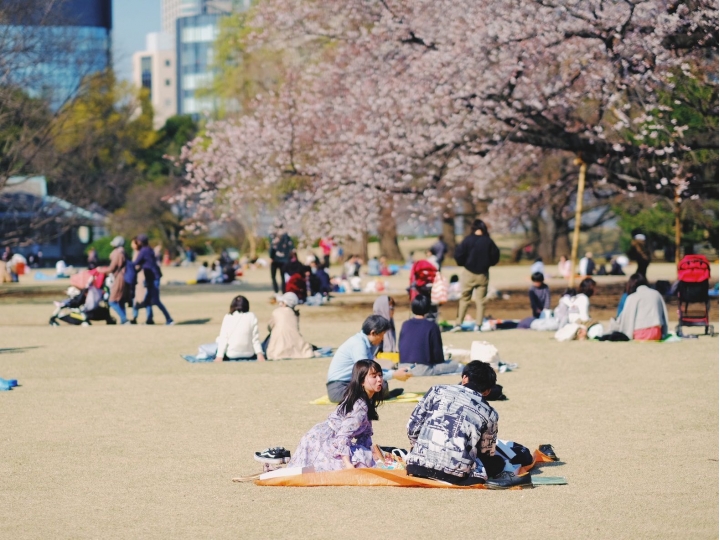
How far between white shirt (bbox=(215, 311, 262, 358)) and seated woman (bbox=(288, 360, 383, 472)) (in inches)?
269

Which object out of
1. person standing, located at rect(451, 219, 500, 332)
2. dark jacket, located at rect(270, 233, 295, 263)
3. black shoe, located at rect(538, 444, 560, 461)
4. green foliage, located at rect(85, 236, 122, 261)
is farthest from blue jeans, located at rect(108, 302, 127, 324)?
green foliage, located at rect(85, 236, 122, 261)

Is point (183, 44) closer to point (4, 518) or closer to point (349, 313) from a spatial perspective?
point (349, 313)

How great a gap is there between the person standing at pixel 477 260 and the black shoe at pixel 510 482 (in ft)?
36.3

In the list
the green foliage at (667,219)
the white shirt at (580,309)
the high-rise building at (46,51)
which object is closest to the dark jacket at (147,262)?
the white shirt at (580,309)

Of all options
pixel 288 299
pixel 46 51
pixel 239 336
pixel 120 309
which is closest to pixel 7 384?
pixel 239 336

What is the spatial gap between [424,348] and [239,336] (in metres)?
2.87

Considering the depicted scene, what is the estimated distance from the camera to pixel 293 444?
9234 mm

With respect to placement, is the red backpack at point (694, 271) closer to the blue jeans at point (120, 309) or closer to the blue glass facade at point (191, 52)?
the blue jeans at point (120, 309)

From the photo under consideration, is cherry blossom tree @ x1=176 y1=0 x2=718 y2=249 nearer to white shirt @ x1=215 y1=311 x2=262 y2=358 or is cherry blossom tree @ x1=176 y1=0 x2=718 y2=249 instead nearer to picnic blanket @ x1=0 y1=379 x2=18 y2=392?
white shirt @ x1=215 y1=311 x2=262 y2=358

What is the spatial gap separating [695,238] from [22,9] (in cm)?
2718

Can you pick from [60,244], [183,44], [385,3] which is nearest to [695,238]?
[385,3]

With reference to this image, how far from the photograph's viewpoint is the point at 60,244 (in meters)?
62.0

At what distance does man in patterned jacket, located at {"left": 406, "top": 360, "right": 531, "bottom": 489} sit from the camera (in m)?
7.48

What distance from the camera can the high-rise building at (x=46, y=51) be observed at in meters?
29.1
